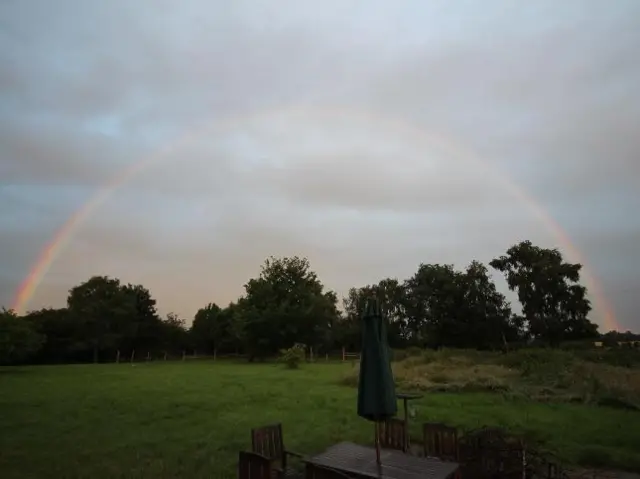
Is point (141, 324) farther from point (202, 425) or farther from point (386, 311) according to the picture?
point (202, 425)

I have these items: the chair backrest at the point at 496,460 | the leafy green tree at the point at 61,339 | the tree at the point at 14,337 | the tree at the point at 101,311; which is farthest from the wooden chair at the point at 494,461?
the leafy green tree at the point at 61,339

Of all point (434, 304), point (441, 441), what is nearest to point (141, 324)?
point (434, 304)

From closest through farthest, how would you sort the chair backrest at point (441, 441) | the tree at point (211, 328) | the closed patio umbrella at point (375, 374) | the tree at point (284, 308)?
1. the closed patio umbrella at point (375, 374)
2. the chair backrest at point (441, 441)
3. the tree at point (284, 308)
4. the tree at point (211, 328)

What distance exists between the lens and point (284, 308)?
168 feet

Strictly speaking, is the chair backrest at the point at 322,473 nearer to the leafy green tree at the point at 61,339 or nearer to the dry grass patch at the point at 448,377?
the dry grass patch at the point at 448,377

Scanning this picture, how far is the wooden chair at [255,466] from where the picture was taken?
504 centimetres

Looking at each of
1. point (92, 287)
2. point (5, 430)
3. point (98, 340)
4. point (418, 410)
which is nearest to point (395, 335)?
point (98, 340)

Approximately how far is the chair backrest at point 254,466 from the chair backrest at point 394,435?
9.24 ft

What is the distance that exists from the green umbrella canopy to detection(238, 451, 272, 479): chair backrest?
1173mm

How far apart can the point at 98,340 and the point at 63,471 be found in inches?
2158

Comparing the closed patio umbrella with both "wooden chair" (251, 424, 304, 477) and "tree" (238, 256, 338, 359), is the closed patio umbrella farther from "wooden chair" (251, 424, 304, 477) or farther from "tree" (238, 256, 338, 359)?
"tree" (238, 256, 338, 359)

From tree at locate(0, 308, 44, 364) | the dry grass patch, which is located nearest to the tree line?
tree at locate(0, 308, 44, 364)

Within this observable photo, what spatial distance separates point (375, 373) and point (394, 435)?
2656 mm

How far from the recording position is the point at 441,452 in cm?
674
